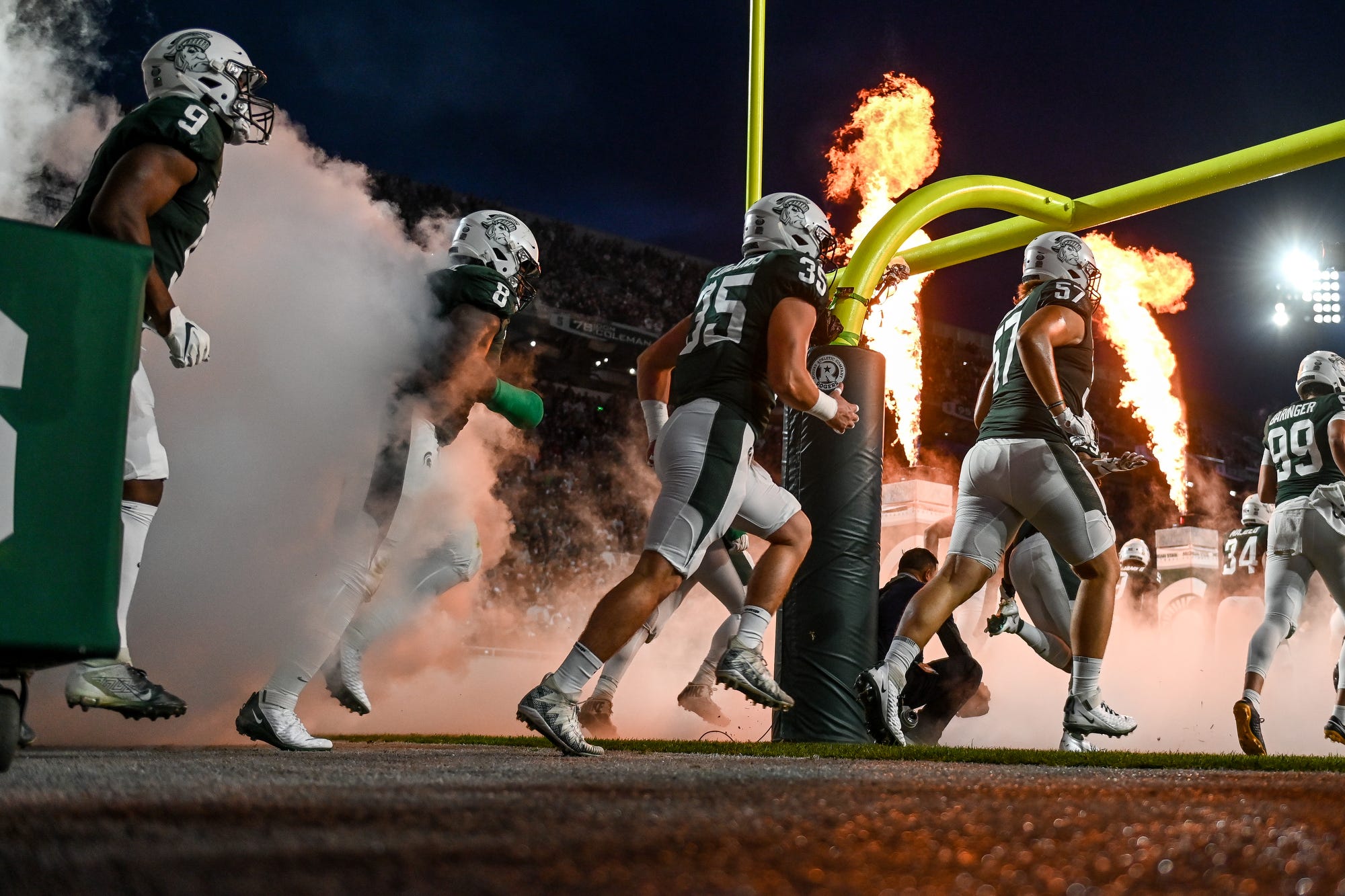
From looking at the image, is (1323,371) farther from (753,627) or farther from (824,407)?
(753,627)

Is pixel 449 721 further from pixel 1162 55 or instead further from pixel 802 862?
pixel 1162 55

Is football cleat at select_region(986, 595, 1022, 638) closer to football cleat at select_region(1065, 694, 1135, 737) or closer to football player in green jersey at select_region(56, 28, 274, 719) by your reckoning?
football cleat at select_region(1065, 694, 1135, 737)

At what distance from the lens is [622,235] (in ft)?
71.2

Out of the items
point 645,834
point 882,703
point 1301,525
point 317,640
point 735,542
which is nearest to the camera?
point 645,834

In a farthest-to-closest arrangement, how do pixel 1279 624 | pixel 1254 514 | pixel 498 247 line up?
1. pixel 1254 514
2. pixel 1279 624
3. pixel 498 247

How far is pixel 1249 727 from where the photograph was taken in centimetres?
539

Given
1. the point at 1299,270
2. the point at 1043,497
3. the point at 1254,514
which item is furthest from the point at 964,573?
the point at 1299,270

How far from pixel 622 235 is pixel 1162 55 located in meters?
11.0

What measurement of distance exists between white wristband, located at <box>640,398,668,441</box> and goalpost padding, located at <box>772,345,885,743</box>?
40.2 inches

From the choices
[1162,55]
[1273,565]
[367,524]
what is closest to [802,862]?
[367,524]

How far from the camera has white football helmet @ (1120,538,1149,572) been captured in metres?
12.1

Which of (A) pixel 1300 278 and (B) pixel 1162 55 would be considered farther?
(B) pixel 1162 55

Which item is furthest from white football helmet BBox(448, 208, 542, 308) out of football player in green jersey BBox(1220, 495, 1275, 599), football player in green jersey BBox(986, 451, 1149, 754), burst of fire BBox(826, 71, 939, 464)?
football player in green jersey BBox(1220, 495, 1275, 599)

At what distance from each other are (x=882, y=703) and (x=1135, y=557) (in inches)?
359
